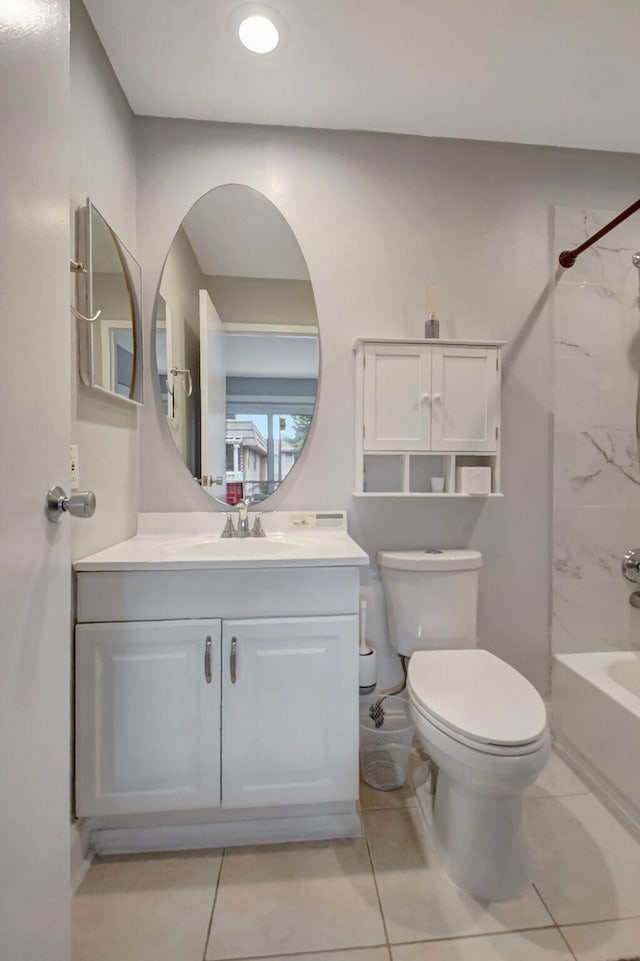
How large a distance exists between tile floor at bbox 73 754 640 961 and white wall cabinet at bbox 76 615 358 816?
0.17m

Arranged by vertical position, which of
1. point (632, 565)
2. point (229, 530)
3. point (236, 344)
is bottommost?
point (632, 565)

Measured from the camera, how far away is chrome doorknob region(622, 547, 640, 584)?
1827 mm

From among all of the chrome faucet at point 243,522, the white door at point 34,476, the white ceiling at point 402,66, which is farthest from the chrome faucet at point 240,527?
the white ceiling at point 402,66

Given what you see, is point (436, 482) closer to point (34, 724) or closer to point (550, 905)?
point (550, 905)

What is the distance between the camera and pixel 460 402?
5.55 feet

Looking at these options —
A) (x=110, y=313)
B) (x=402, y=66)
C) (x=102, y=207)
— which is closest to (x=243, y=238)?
(x=102, y=207)

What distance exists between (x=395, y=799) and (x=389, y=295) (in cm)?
181

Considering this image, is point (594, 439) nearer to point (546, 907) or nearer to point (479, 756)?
point (479, 756)

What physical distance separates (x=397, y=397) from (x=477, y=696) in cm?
100

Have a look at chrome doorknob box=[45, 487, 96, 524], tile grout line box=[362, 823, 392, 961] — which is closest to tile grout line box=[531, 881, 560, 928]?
tile grout line box=[362, 823, 392, 961]

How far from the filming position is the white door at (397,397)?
1664 millimetres

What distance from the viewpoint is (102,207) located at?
142 centimetres

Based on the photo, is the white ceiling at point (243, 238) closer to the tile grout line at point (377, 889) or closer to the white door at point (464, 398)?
the white door at point (464, 398)

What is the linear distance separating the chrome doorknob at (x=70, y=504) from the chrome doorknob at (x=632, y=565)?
1965 mm
